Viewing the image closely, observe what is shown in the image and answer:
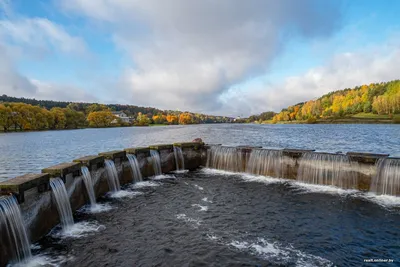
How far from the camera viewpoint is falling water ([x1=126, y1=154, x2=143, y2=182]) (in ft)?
63.9

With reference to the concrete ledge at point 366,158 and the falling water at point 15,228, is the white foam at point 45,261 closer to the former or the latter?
the falling water at point 15,228

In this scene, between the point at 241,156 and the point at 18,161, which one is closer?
the point at 241,156

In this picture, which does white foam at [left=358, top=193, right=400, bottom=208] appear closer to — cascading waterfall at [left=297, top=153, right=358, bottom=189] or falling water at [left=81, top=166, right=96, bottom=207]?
cascading waterfall at [left=297, top=153, right=358, bottom=189]

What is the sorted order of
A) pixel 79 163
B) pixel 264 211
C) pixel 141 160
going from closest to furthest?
pixel 264 211, pixel 79 163, pixel 141 160

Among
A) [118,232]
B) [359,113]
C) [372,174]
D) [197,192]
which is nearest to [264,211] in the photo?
[197,192]

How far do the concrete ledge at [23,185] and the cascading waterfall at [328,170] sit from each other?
1666 cm

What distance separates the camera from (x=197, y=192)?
52.7ft

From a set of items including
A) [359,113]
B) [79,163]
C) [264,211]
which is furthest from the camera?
[359,113]

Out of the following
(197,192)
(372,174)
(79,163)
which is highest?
(79,163)

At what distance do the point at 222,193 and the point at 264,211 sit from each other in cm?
374

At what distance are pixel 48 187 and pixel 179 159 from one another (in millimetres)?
13811

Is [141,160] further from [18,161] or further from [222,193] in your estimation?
[18,161]

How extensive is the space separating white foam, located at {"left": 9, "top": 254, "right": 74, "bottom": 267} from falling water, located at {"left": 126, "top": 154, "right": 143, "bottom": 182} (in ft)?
35.6

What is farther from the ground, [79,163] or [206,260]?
[79,163]
